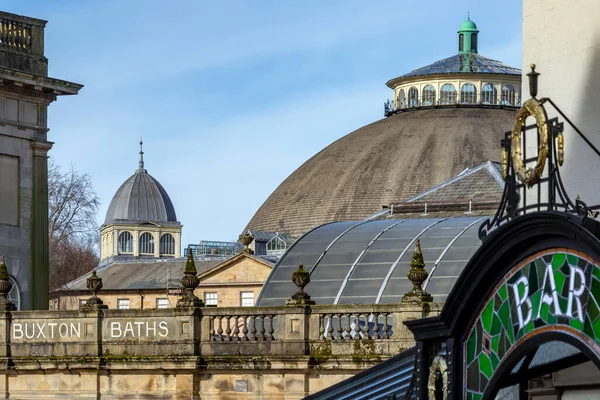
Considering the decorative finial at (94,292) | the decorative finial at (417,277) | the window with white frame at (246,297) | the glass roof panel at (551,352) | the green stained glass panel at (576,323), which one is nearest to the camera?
the green stained glass panel at (576,323)

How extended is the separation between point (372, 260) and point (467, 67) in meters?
84.3

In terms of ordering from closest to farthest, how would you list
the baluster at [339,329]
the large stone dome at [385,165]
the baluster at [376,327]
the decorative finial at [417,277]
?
the decorative finial at [417,277] → the baluster at [376,327] → the baluster at [339,329] → the large stone dome at [385,165]

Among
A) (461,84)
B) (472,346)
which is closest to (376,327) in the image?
(472,346)

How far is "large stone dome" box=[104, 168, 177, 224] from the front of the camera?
153375 millimetres

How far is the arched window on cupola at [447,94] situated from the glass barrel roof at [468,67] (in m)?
1.51

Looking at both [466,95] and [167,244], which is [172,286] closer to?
[466,95]

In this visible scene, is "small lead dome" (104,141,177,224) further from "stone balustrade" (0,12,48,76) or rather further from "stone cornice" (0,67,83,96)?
"stone balustrade" (0,12,48,76)

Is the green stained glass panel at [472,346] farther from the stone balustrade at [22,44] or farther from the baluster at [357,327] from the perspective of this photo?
the stone balustrade at [22,44]

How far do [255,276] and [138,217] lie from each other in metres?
57.3

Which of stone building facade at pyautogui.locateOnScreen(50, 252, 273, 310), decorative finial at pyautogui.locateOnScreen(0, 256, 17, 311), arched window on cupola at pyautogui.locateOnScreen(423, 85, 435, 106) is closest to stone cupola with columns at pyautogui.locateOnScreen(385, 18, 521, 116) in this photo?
arched window on cupola at pyautogui.locateOnScreen(423, 85, 435, 106)

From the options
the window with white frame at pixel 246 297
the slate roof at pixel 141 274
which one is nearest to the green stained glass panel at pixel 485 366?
the window with white frame at pixel 246 297

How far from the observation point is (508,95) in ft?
415

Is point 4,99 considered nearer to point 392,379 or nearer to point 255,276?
point 392,379

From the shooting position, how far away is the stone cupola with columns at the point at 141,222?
15062 cm
